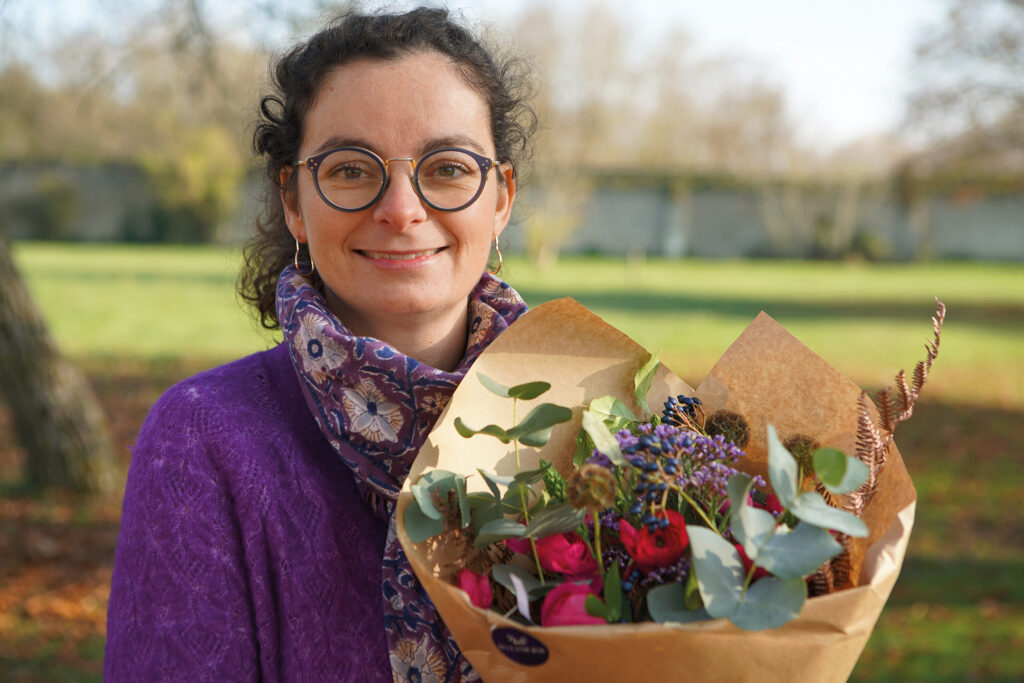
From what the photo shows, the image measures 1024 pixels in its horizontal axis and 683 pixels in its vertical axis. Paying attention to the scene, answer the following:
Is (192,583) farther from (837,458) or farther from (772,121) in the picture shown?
(772,121)

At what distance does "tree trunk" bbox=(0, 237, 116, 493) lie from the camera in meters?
5.59

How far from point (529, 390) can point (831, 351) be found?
12.4 metres

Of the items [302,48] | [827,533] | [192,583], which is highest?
[302,48]

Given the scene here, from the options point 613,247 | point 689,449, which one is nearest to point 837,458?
point 689,449

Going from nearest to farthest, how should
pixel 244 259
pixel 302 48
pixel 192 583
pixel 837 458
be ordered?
pixel 837 458, pixel 192 583, pixel 302 48, pixel 244 259

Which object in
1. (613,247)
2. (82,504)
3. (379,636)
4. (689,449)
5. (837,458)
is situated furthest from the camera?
(613,247)

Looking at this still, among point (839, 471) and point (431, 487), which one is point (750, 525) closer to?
point (839, 471)

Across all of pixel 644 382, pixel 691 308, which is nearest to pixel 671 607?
pixel 644 382

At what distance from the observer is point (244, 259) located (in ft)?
7.00

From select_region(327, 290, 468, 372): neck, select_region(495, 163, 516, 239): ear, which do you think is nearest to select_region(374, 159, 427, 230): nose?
select_region(327, 290, 468, 372): neck

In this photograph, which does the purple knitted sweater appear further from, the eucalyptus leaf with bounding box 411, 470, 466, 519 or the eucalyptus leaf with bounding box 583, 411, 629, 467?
the eucalyptus leaf with bounding box 583, 411, 629, 467

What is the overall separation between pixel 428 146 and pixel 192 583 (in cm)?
76

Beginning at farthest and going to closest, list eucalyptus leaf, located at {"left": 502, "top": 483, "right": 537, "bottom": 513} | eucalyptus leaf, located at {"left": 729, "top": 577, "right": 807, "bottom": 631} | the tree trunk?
1. the tree trunk
2. eucalyptus leaf, located at {"left": 502, "top": 483, "right": 537, "bottom": 513}
3. eucalyptus leaf, located at {"left": 729, "top": 577, "right": 807, "bottom": 631}

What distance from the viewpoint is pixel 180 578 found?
1.40 meters
